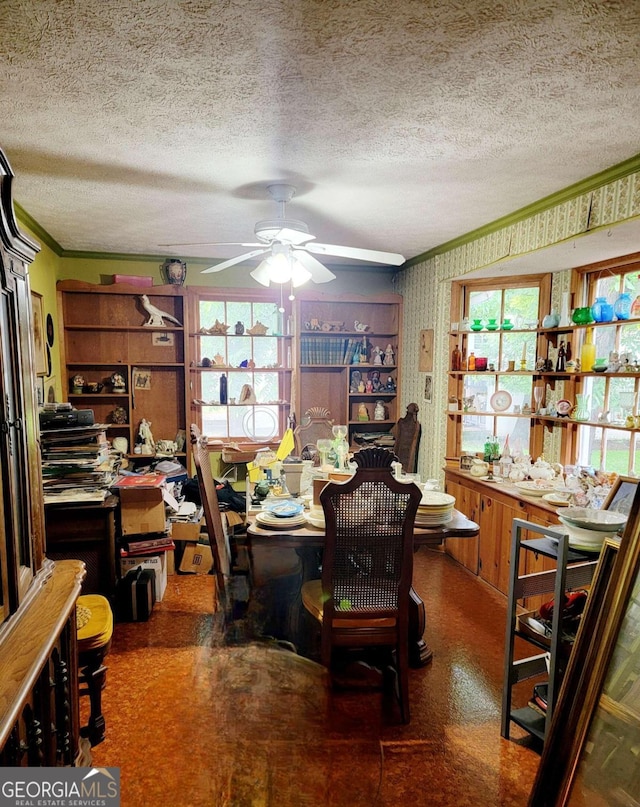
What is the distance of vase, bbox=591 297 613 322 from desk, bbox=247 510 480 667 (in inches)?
65.0

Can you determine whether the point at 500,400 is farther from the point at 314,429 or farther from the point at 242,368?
the point at 242,368

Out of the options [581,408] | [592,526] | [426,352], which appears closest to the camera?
[592,526]

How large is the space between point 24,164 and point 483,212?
107 inches

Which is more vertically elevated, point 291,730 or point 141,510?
point 141,510

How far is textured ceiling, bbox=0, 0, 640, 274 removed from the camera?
1420 millimetres

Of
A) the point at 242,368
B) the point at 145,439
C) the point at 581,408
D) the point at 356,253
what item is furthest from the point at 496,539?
the point at 145,439

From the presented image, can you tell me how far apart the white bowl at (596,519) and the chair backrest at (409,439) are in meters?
2.56

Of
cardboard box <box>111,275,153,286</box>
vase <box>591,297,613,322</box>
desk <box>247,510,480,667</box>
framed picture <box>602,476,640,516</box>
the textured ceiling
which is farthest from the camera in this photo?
cardboard box <box>111,275,153,286</box>

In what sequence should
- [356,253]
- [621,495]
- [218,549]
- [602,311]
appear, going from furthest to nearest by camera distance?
[602,311] < [356,253] < [218,549] < [621,495]

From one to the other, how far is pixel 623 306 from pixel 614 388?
1.74 ft

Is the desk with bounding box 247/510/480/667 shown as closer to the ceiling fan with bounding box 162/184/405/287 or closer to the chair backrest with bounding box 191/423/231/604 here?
the chair backrest with bounding box 191/423/231/604

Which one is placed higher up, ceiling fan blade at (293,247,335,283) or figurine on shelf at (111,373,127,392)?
ceiling fan blade at (293,247,335,283)

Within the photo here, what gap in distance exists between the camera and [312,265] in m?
3.13

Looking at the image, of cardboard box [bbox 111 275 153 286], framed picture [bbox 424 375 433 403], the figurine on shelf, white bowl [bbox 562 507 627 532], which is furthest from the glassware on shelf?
the figurine on shelf
